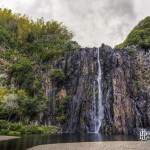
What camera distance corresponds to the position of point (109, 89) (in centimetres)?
8562

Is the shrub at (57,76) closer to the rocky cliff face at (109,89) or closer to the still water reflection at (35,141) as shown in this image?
the rocky cliff face at (109,89)

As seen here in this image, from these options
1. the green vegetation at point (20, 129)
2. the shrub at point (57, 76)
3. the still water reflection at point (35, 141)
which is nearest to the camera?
the still water reflection at point (35, 141)

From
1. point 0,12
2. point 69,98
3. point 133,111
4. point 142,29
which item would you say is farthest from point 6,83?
point 142,29

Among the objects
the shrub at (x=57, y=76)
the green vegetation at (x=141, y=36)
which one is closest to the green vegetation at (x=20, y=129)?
the shrub at (x=57, y=76)

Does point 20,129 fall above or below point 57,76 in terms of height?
below

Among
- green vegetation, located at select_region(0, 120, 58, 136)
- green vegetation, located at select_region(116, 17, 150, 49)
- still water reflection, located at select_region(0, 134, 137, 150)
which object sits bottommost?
still water reflection, located at select_region(0, 134, 137, 150)

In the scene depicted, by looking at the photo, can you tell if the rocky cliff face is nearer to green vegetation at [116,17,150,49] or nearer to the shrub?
the shrub

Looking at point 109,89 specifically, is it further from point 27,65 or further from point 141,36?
point 141,36

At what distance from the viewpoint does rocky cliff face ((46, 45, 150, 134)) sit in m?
80.9

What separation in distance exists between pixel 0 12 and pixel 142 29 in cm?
5033

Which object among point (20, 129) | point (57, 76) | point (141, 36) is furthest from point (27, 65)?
point (141, 36)

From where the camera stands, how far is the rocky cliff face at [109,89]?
266 ft

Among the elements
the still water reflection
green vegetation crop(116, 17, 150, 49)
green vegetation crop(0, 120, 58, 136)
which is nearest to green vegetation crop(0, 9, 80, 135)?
green vegetation crop(0, 120, 58, 136)

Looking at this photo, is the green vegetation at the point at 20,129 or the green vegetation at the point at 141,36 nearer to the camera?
the green vegetation at the point at 20,129
